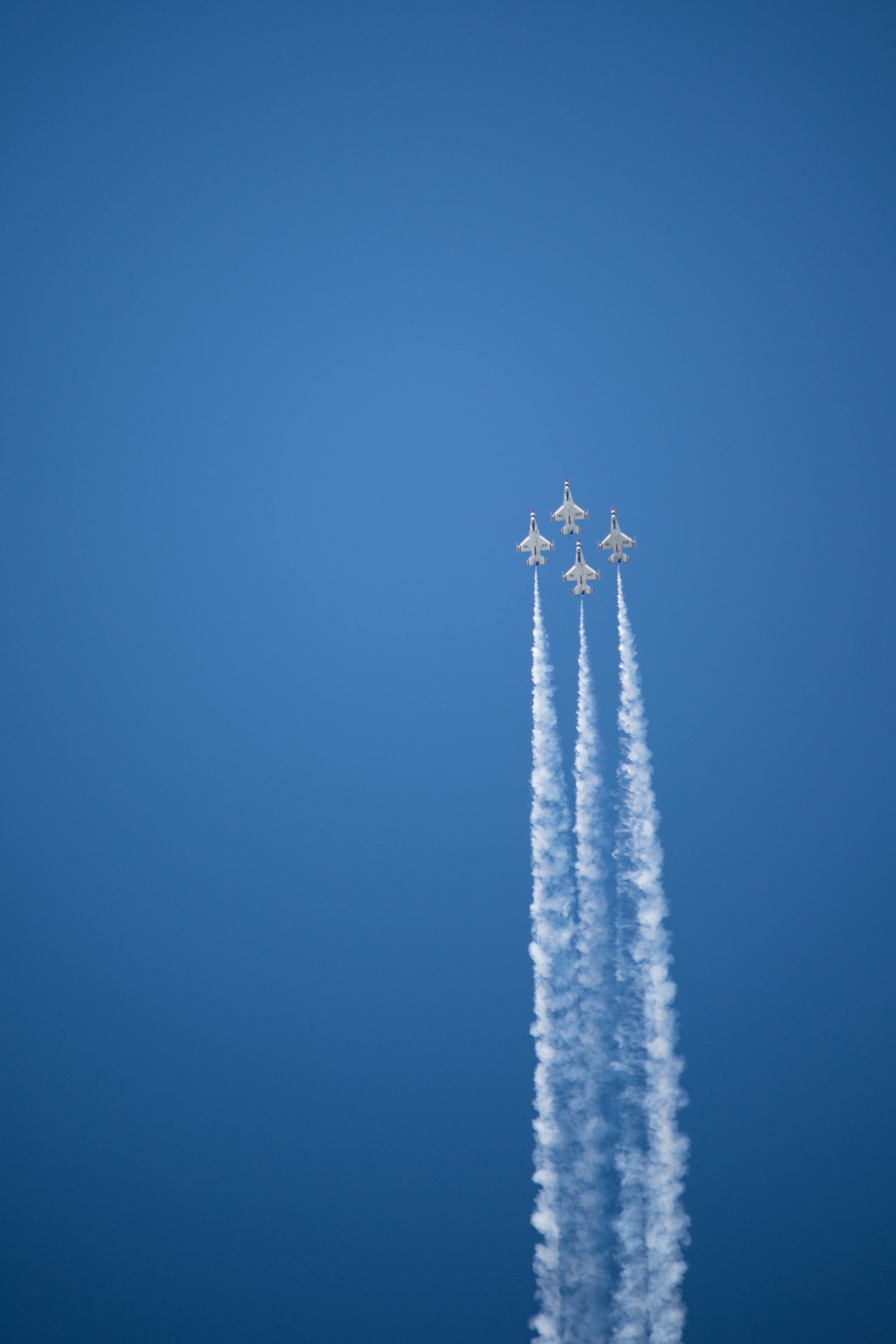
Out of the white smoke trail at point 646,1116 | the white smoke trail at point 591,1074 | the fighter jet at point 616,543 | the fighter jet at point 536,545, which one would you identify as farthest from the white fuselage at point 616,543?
the white smoke trail at point 646,1116

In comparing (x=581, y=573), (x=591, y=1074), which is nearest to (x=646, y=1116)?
(x=591, y=1074)

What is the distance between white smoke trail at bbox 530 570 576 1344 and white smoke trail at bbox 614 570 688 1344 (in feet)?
3.55

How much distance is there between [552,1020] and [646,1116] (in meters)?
2.60

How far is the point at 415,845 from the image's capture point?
25141 mm

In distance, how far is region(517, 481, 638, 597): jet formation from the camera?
23.8m

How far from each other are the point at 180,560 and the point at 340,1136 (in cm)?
1569

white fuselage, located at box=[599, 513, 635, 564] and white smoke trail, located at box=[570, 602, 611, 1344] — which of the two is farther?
white fuselage, located at box=[599, 513, 635, 564]

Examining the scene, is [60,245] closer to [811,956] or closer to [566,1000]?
[566,1000]

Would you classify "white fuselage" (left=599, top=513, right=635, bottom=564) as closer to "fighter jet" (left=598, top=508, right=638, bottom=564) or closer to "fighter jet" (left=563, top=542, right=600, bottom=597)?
"fighter jet" (left=598, top=508, right=638, bottom=564)

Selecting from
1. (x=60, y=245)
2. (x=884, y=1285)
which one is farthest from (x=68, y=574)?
(x=884, y=1285)

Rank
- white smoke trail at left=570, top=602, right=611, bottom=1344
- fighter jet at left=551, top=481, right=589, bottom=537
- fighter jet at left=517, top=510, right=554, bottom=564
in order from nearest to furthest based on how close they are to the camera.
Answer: white smoke trail at left=570, top=602, right=611, bottom=1344, fighter jet at left=517, top=510, right=554, bottom=564, fighter jet at left=551, top=481, right=589, bottom=537

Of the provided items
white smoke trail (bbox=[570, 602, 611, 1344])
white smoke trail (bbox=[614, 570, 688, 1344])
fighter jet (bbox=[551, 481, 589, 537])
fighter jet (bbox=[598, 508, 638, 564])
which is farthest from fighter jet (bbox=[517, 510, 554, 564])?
white smoke trail (bbox=[614, 570, 688, 1344])

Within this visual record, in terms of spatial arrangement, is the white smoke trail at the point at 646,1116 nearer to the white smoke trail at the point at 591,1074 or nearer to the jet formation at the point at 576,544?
the white smoke trail at the point at 591,1074

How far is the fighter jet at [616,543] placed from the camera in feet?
79.0
